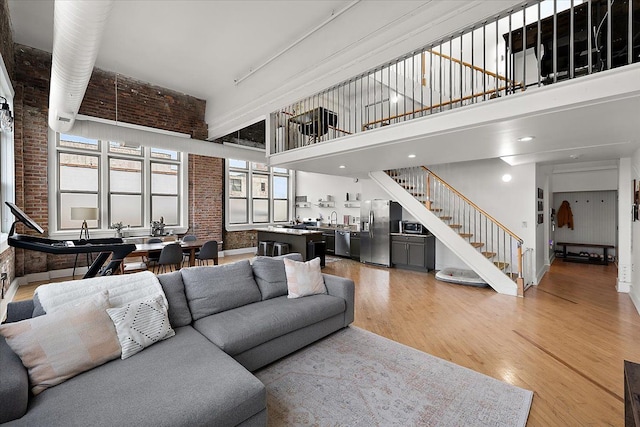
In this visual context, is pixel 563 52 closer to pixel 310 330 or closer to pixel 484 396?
pixel 484 396

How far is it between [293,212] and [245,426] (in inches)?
373

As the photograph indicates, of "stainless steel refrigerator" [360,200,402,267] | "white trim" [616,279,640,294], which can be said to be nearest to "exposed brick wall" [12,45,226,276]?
"stainless steel refrigerator" [360,200,402,267]

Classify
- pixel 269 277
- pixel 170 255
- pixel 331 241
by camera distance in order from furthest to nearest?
pixel 331 241
pixel 170 255
pixel 269 277

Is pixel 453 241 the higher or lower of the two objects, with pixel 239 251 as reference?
higher

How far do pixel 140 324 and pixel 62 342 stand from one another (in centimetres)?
44

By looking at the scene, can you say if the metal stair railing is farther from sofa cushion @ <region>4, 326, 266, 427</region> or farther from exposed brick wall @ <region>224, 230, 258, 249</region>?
sofa cushion @ <region>4, 326, 266, 427</region>

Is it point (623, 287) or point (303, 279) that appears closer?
point (303, 279)

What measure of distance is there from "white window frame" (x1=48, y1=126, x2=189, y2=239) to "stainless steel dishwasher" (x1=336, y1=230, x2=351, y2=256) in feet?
13.9

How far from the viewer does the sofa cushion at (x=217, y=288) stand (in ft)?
9.20

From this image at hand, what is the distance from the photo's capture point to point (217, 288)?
116 inches

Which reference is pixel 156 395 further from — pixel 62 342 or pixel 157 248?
pixel 157 248

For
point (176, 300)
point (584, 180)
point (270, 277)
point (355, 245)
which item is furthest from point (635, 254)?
point (176, 300)

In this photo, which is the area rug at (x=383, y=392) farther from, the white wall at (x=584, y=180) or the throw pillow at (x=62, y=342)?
the white wall at (x=584, y=180)

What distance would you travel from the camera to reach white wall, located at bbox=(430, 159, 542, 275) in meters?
5.94
